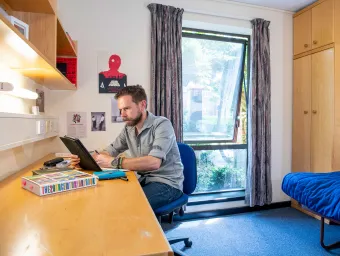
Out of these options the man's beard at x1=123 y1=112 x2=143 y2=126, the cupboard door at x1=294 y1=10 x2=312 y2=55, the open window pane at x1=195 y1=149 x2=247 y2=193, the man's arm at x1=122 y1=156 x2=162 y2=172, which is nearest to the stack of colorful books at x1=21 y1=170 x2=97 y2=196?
the man's arm at x1=122 y1=156 x2=162 y2=172

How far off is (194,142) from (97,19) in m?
1.72

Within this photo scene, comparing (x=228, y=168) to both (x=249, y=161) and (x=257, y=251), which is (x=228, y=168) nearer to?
(x=249, y=161)

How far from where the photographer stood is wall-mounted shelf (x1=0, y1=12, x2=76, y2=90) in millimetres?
910

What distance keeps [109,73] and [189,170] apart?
1274 mm

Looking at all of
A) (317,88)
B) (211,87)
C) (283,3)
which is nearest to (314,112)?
(317,88)

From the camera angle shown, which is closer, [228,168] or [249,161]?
[249,161]

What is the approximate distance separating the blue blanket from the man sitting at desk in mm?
1166

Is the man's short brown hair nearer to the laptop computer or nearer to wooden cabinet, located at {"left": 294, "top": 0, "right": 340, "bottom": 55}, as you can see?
the laptop computer

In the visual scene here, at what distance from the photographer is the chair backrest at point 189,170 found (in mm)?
1917

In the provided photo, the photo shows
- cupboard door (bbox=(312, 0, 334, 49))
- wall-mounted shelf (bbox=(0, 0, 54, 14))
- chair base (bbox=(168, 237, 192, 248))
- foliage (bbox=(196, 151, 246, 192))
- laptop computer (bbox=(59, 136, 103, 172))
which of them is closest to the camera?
wall-mounted shelf (bbox=(0, 0, 54, 14))

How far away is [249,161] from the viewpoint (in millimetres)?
2922

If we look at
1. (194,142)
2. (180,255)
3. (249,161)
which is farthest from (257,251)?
(194,142)

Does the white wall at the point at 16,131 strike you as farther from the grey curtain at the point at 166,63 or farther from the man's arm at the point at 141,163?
the grey curtain at the point at 166,63

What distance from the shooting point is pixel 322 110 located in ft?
8.94
